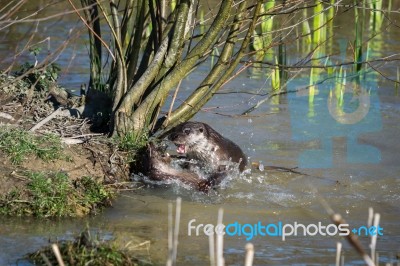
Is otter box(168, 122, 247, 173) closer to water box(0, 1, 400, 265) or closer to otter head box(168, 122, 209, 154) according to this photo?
otter head box(168, 122, 209, 154)

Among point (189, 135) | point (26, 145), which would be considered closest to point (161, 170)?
point (189, 135)

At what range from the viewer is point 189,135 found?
6.58m

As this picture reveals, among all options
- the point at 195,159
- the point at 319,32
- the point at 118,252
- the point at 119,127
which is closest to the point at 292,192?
the point at 195,159

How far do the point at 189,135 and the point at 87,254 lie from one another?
7.41 feet

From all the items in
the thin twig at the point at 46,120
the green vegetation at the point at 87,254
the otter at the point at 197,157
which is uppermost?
the thin twig at the point at 46,120

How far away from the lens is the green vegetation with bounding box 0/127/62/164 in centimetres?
582

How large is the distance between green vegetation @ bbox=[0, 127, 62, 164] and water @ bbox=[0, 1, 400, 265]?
61 centimetres

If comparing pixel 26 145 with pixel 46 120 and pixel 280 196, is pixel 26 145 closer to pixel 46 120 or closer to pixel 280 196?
pixel 46 120

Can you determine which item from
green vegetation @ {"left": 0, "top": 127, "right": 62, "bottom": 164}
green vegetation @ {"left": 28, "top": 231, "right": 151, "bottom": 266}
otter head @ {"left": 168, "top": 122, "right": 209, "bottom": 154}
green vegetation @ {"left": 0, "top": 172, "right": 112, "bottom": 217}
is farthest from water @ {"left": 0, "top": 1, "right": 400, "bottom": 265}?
green vegetation @ {"left": 0, "top": 127, "right": 62, "bottom": 164}

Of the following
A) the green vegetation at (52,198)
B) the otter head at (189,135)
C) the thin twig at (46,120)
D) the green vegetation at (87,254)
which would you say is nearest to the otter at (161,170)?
the otter head at (189,135)

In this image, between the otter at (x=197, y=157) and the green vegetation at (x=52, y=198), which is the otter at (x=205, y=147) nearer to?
the otter at (x=197, y=157)

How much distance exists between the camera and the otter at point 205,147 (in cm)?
661

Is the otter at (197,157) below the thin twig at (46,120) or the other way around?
below

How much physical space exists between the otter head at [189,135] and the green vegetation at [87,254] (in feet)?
6.81
